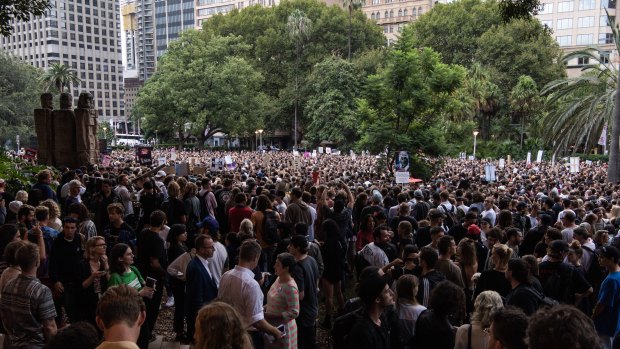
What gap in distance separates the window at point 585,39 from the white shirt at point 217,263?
280 ft

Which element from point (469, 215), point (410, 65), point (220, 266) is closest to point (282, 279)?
point (220, 266)

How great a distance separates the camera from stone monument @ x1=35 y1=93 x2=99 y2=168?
21.3 m

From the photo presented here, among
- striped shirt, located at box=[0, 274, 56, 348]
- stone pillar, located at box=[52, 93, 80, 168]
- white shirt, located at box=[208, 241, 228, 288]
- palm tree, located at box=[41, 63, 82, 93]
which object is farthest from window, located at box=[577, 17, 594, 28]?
striped shirt, located at box=[0, 274, 56, 348]

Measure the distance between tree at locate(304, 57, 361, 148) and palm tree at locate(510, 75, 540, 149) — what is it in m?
14.9

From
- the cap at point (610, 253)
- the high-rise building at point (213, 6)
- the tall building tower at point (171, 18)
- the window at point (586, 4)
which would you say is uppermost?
the tall building tower at point (171, 18)

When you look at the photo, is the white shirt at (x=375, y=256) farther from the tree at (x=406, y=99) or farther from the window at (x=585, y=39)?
the window at (x=585, y=39)

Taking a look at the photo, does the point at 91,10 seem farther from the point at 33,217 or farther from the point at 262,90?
the point at 33,217

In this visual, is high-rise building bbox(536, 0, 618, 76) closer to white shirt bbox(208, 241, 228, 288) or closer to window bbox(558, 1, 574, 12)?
window bbox(558, 1, 574, 12)

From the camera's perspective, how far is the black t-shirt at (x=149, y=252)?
6.90 metres

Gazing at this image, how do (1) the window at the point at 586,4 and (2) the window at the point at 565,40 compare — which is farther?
(2) the window at the point at 565,40

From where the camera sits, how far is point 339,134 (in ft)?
→ 184

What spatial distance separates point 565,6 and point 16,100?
237 ft

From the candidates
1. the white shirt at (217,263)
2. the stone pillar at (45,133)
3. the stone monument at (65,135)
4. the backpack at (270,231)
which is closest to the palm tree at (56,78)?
the stone pillar at (45,133)

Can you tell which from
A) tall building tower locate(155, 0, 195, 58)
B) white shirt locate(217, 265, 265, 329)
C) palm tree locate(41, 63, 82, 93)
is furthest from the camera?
tall building tower locate(155, 0, 195, 58)
